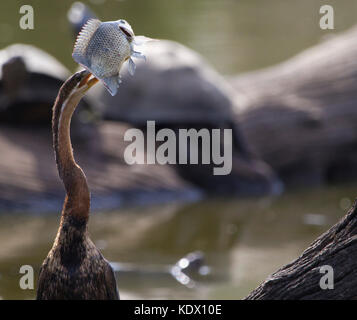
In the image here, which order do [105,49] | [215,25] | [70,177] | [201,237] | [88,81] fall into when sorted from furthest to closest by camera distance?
[215,25] → [201,237] → [70,177] → [88,81] → [105,49]

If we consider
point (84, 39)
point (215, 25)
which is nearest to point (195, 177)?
point (84, 39)

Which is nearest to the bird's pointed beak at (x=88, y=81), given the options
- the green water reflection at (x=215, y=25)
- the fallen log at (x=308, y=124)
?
the fallen log at (x=308, y=124)

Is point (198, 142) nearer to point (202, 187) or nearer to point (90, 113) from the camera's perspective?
point (202, 187)

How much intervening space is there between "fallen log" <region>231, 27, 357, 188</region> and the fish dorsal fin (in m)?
6.60

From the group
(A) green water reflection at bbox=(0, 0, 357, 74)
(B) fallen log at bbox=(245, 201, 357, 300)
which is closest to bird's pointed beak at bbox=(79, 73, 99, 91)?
(B) fallen log at bbox=(245, 201, 357, 300)

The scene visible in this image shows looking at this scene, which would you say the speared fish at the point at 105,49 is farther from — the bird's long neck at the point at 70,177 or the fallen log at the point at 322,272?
the fallen log at the point at 322,272

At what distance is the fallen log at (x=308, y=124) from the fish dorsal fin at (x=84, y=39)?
6.60 metres

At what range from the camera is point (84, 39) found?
308 cm

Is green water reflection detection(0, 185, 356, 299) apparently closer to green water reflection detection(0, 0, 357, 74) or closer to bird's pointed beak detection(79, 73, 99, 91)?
bird's pointed beak detection(79, 73, 99, 91)

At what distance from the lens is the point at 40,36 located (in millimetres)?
14820

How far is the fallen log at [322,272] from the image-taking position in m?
3.30

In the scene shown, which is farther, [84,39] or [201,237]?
[201,237]

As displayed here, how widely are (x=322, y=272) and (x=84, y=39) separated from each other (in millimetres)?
1179

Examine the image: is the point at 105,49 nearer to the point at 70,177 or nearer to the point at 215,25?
the point at 70,177
